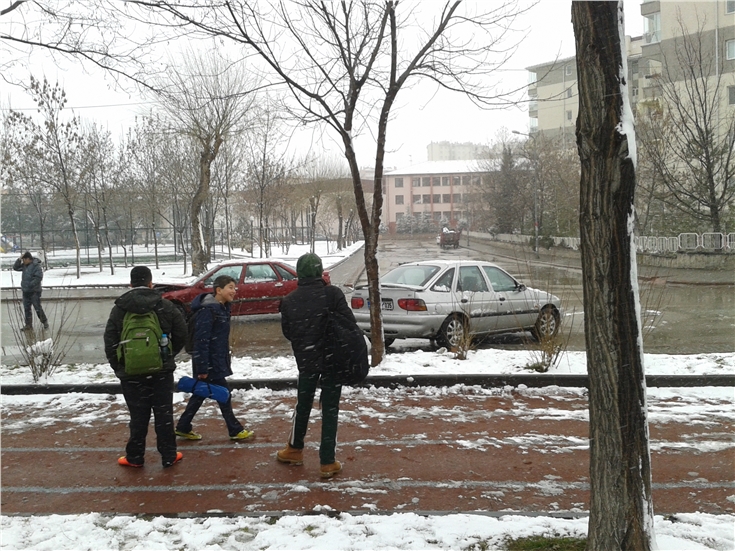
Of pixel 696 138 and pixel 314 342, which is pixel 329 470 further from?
pixel 696 138

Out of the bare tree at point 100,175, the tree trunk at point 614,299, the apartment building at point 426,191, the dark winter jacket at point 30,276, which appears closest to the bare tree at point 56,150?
A: the bare tree at point 100,175

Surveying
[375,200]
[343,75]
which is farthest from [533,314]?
[343,75]

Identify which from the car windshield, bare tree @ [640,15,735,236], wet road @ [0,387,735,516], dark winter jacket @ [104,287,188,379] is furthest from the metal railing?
dark winter jacket @ [104,287,188,379]

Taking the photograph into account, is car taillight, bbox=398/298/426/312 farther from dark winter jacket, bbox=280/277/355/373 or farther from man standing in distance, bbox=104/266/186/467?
man standing in distance, bbox=104/266/186/467

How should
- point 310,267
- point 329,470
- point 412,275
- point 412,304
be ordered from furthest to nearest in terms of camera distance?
1. point 412,275
2. point 412,304
3. point 310,267
4. point 329,470

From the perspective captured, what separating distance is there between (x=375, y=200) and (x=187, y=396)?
353 centimetres

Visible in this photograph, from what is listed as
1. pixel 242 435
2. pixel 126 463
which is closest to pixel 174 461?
pixel 126 463

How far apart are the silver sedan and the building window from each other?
136ft

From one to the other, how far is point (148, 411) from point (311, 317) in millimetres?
1666

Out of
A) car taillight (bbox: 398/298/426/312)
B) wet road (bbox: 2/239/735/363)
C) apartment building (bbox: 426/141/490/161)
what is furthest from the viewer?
apartment building (bbox: 426/141/490/161)

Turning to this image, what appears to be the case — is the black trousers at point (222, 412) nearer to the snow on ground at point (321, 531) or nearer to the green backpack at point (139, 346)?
the green backpack at point (139, 346)

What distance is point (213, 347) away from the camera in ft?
19.5

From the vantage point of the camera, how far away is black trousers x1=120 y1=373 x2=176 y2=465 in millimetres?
5383

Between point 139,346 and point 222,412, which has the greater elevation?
point 139,346
